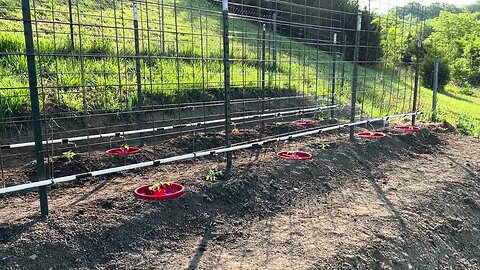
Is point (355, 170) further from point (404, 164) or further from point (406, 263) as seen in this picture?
point (406, 263)

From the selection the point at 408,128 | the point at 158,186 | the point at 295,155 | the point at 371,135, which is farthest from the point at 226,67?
the point at 408,128

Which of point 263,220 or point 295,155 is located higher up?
point 295,155

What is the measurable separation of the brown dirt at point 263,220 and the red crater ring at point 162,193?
0.07 metres

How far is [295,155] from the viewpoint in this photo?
234 inches

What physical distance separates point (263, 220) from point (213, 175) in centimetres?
94

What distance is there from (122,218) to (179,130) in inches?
156

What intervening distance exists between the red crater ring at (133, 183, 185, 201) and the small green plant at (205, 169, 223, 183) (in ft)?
1.49

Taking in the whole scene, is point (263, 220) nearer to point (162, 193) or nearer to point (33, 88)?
point (162, 193)

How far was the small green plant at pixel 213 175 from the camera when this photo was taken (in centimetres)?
465

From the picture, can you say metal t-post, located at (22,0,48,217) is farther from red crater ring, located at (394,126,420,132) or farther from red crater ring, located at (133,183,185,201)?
red crater ring, located at (394,126,420,132)

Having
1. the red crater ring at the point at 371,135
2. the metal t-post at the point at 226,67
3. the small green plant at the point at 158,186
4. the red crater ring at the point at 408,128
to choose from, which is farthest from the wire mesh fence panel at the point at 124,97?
the red crater ring at the point at 408,128

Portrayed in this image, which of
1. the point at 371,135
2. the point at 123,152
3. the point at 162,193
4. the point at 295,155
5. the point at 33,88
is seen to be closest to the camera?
the point at 33,88

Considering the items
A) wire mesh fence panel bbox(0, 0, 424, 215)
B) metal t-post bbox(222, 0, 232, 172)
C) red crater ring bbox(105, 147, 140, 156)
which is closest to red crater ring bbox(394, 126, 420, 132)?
wire mesh fence panel bbox(0, 0, 424, 215)

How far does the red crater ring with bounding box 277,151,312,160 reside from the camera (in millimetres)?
5764
